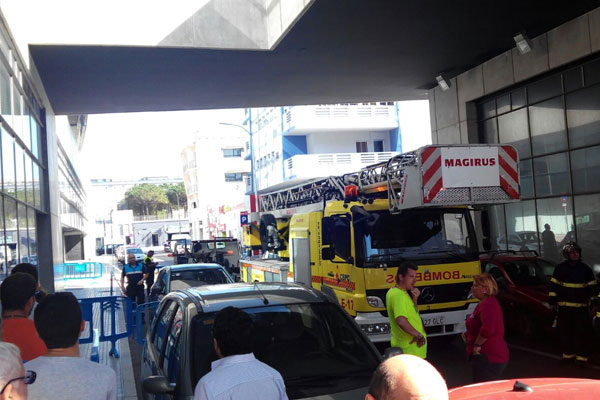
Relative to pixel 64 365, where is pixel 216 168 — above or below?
above

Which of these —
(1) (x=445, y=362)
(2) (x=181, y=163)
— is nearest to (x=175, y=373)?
(1) (x=445, y=362)

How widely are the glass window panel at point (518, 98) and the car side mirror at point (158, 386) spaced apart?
13846mm

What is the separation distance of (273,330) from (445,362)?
18.3 ft

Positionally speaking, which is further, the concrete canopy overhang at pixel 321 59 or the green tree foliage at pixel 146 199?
the green tree foliage at pixel 146 199

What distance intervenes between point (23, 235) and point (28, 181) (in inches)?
78.6

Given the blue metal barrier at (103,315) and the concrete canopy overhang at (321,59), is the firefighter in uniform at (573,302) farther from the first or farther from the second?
the blue metal barrier at (103,315)

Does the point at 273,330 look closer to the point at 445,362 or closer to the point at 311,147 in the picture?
the point at 445,362

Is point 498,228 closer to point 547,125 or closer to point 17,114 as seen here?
point 547,125

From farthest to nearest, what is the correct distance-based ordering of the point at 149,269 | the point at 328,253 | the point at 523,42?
the point at 149,269 → the point at 523,42 → the point at 328,253

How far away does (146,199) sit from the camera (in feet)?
415

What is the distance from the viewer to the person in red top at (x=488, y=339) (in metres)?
5.52

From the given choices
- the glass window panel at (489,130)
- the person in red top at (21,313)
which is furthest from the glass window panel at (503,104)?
the person in red top at (21,313)

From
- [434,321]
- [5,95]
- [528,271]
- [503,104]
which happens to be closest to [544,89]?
[503,104]

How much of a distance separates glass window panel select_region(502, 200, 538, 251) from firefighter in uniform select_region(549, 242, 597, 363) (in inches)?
267
